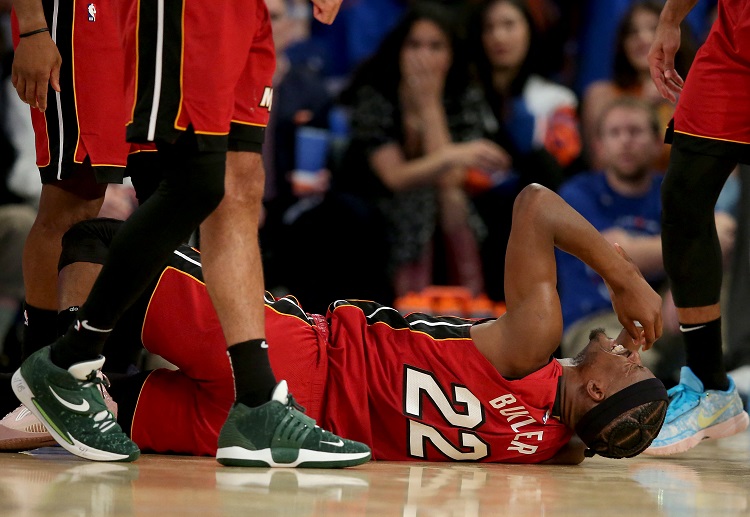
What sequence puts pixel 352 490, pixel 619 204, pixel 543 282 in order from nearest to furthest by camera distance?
pixel 352 490 < pixel 543 282 < pixel 619 204

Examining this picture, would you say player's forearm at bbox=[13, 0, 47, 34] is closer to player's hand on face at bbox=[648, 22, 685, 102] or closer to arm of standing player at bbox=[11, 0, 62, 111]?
arm of standing player at bbox=[11, 0, 62, 111]

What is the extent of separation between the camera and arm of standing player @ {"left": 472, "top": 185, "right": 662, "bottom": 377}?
2309mm

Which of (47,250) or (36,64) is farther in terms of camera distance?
(47,250)

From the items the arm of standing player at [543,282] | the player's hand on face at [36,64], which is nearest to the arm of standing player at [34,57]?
the player's hand on face at [36,64]

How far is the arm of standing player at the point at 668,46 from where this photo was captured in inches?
116

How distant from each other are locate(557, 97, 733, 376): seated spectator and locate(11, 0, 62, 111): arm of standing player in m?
3.18

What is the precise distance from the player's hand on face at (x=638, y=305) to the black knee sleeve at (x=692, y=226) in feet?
1.40

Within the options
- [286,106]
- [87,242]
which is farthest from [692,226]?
[286,106]

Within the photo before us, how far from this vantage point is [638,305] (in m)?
2.37

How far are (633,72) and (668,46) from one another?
2.26m

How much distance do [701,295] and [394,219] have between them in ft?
8.29

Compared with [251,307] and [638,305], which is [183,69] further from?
[638,305]

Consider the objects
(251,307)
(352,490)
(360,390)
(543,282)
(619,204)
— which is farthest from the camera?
(619,204)

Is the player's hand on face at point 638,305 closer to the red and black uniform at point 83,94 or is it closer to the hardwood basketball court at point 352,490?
the hardwood basketball court at point 352,490
